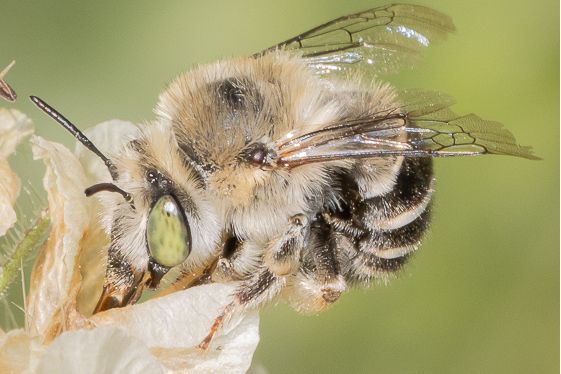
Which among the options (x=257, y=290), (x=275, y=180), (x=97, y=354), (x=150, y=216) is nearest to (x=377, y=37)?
(x=275, y=180)

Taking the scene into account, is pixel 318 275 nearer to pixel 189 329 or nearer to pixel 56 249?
pixel 189 329

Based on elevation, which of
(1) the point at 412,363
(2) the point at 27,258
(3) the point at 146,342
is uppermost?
(2) the point at 27,258

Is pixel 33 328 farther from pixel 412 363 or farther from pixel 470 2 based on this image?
pixel 470 2

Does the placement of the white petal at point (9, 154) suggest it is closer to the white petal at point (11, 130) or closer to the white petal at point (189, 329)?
the white petal at point (11, 130)

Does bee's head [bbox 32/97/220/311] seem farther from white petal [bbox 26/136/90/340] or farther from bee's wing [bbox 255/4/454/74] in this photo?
bee's wing [bbox 255/4/454/74]

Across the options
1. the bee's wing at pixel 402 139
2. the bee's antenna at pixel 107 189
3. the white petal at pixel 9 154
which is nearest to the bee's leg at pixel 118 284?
the bee's antenna at pixel 107 189

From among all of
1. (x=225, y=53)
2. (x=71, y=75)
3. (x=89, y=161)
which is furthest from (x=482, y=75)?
(x=89, y=161)

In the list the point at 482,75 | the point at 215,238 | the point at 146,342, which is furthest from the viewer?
the point at 482,75
